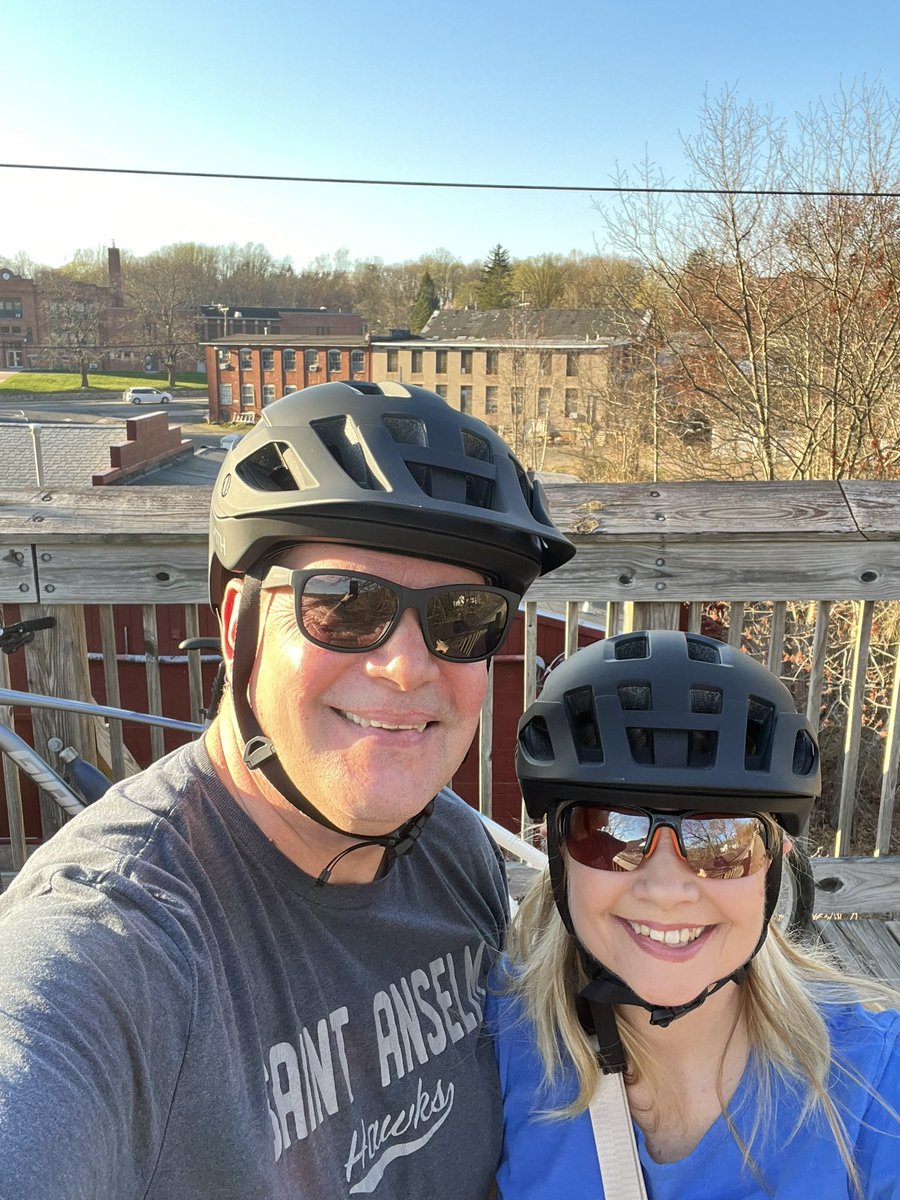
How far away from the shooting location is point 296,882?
1.48 meters

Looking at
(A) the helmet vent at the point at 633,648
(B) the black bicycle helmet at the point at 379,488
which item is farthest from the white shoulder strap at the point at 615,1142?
(B) the black bicycle helmet at the point at 379,488

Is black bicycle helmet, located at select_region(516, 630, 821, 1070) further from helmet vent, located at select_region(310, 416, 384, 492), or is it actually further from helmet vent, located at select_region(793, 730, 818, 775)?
helmet vent, located at select_region(310, 416, 384, 492)

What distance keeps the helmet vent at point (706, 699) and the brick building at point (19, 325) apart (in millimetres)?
109910

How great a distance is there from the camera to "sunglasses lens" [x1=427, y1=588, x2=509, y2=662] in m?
1.55

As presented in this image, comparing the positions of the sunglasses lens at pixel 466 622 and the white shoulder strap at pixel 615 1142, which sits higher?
the sunglasses lens at pixel 466 622

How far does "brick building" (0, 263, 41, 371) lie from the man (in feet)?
360

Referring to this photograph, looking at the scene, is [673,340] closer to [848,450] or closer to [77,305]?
[848,450]

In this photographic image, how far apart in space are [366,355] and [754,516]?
7277 cm

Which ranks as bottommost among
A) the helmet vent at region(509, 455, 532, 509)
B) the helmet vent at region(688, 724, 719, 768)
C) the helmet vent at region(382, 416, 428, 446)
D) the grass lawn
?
the helmet vent at region(688, 724, 719, 768)

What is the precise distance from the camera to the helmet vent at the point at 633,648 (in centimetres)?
181

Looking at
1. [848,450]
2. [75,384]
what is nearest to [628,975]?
[848,450]

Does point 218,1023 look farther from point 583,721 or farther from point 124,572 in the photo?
point 124,572

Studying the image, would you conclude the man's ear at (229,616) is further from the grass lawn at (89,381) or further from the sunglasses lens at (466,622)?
the grass lawn at (89,381)

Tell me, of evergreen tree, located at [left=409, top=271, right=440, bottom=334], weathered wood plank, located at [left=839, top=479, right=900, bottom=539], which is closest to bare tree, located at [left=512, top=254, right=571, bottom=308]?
evergreen tree, located at [left=409, top=271, right=440, bottom=334]
